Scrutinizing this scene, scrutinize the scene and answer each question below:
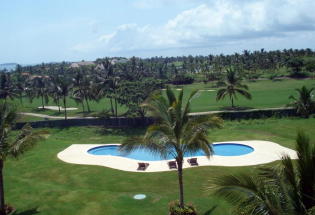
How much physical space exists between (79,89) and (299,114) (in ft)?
109

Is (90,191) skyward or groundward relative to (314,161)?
groundward

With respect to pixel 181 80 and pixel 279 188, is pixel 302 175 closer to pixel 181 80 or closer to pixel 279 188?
pixel 279 188

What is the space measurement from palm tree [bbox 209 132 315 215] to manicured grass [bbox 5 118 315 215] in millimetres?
9041

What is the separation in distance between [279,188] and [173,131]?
6.74 meters

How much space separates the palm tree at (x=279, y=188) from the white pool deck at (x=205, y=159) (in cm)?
1659

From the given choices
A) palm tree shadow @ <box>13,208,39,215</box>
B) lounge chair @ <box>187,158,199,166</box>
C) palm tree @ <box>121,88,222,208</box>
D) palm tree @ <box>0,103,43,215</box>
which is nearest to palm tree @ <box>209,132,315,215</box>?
palm tree @ <box>121,88,222,208</box>

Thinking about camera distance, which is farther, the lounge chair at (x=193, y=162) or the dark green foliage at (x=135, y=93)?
the dark green foliage at (x=135, y=93)

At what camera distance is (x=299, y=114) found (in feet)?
131

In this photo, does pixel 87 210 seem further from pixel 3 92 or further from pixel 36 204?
pixel 3 92

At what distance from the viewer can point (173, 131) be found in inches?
531

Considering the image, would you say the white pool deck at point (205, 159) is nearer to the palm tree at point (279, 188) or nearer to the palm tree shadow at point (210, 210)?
the palm tree shadow at point (210, 210)

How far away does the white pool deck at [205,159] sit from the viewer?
24.8 meters

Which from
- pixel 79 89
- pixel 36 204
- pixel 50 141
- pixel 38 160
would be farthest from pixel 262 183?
pixel 79 89

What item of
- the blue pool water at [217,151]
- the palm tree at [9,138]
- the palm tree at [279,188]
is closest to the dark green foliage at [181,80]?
the blue pool water at [217,151]
